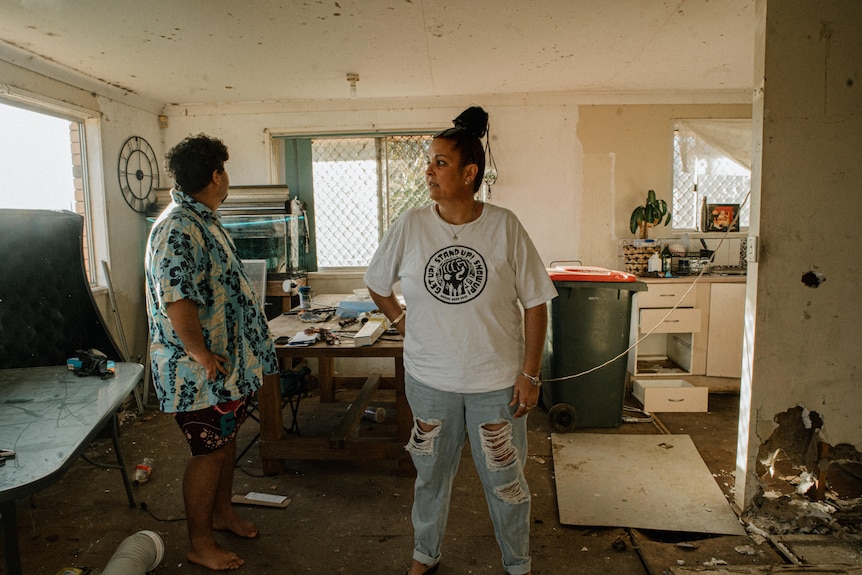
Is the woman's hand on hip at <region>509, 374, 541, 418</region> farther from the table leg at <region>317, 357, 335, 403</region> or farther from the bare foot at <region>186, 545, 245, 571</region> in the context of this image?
the table leg at <region>317, 357, 335, 403</region>

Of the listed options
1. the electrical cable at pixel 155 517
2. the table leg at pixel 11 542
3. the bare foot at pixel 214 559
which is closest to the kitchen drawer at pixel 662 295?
the bare foot at pixel 214 559

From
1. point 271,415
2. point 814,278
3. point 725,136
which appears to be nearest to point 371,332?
point 271,415

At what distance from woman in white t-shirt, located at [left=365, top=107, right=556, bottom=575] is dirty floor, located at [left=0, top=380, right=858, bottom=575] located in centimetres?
56

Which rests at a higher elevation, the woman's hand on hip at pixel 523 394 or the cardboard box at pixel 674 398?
the woman's hand on hip at pixel 523 394

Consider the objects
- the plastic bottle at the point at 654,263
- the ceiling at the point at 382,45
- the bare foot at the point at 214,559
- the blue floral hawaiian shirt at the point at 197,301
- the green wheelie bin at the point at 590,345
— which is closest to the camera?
the blue floral hawaiian shirt at the point at 197,301

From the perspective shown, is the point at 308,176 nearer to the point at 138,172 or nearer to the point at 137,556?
the point at 138,172

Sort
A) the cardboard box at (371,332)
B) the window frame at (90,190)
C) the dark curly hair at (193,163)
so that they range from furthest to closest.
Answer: the window frame at (90,190) → the cardboard box at (371,332) → the dark curly hair at (193,163)

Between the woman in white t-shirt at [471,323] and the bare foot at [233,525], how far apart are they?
3.42 ft

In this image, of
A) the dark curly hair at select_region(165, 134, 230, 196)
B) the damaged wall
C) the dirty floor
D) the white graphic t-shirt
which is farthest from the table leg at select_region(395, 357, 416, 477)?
the damaged wall

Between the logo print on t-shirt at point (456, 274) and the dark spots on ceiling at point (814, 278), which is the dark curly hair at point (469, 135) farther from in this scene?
the dark spots on ceiling at point (814, 278)

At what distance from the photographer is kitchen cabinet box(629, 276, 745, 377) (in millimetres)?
4109

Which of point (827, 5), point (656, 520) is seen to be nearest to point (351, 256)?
point (656, 520)

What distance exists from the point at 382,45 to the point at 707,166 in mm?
3255

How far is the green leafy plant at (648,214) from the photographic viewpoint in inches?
180
